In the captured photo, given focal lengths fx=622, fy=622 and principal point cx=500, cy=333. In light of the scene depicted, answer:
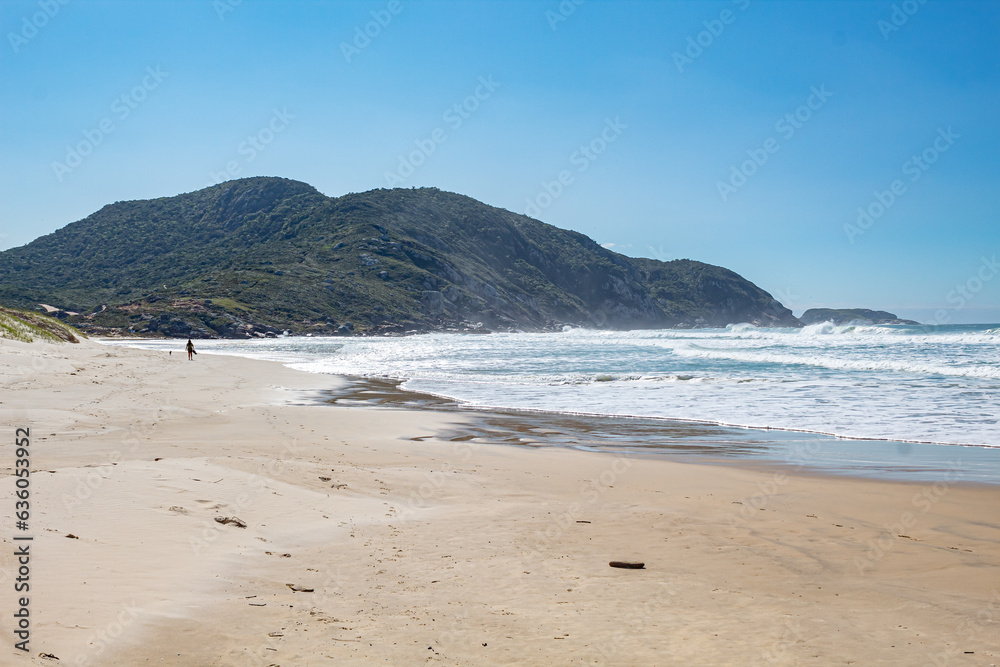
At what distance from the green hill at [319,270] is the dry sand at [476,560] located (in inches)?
3094

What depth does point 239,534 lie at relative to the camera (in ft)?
20.6

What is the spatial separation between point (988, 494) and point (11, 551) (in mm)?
11657

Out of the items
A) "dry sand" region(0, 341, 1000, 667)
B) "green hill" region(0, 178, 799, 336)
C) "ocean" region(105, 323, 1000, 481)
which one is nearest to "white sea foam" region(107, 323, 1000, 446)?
"ocean" region(105, 323, 1000, 481)

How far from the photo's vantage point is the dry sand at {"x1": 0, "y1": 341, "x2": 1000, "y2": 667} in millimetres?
4305

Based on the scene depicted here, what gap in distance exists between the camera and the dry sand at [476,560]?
4305 millimetres

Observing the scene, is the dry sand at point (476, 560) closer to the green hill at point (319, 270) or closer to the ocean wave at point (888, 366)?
the ocean wave at point (888, 366)

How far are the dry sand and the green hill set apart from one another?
78.6 m

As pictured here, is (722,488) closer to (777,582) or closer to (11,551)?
(777,582)

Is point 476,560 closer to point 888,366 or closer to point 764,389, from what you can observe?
point 764,389

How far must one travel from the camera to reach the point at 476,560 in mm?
6125

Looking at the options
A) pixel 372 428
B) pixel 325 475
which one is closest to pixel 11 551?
pixel 325 475

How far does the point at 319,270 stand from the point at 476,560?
11844cm

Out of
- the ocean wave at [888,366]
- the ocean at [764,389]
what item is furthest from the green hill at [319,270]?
the ocean wave at [888,366]

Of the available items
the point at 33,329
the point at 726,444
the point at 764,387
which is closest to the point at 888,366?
the point at 764,387
